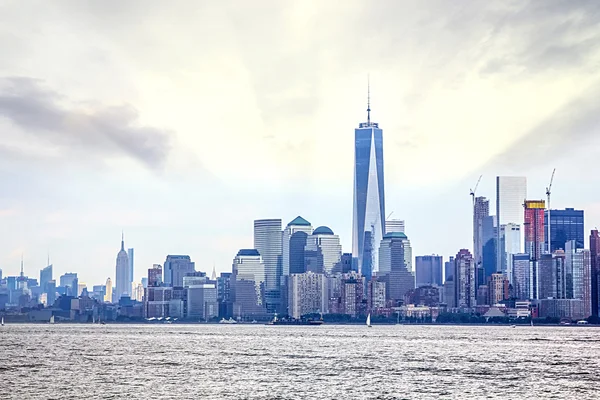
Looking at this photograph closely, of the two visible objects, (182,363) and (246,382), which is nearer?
(246,382)

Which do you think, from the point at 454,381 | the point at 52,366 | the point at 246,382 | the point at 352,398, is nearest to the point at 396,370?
the point at 454,381

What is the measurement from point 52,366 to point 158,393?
4865 centimetres

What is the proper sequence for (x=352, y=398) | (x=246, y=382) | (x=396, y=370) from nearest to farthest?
1. (x=352, y=398)
2. (x=246, y=382)
3. (x=396, y=370)

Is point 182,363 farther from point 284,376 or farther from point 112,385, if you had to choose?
point 112,385

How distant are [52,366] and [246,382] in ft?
141

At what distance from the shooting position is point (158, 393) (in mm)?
113000

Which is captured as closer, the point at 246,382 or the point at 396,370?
the point at 246,382

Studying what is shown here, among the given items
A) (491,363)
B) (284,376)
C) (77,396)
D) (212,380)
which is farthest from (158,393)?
(491,363)

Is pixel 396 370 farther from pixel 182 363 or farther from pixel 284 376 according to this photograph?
pixel 182 363

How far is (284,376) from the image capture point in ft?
448

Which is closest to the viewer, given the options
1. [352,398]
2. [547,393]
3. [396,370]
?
[352,398]

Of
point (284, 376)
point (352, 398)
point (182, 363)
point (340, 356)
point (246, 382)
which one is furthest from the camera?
point (340, 356)

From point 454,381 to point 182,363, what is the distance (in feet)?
167

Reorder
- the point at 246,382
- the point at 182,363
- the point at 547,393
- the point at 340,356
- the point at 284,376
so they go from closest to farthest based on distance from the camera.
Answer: the point at 547,393 → the point at 246,382 → the point at 284,376 → the point at 182,363 → the point at 340,356
